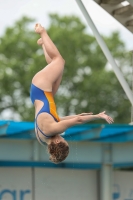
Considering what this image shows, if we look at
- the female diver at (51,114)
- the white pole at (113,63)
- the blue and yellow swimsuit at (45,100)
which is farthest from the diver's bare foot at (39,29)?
the white pole at (113,63)

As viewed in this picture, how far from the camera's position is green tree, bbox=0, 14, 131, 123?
33281 mm

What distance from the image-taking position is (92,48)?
3612 centimetres

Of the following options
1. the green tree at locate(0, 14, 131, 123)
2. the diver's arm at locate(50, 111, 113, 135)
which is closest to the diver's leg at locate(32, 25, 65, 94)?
the diver's arm at locate(50, 111, 113, 135)

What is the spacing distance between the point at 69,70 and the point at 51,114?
27.3 meters

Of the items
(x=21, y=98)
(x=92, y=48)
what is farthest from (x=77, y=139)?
(x=92, y=48)

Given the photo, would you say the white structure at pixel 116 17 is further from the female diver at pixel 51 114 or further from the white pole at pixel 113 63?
the female diver at pixel 51 114

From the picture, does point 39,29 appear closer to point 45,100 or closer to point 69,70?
point 45,100

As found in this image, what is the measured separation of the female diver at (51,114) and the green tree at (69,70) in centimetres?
2412

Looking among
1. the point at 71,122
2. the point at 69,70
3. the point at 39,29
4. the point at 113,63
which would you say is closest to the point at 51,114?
the point at 71,122

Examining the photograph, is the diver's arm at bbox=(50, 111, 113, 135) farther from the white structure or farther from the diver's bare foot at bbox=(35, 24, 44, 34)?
the white structure

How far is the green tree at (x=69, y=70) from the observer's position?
33.3 metres

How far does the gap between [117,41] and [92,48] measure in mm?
1381

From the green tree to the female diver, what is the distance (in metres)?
24.1

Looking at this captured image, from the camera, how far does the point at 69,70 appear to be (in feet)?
113
